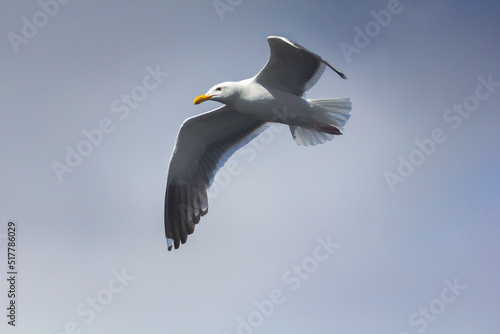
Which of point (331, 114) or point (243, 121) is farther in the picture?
point (243, 121)

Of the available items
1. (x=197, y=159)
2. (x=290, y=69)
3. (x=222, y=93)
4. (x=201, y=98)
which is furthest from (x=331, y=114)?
(x=197, y=159)

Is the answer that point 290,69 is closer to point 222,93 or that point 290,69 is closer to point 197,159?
point 222,93

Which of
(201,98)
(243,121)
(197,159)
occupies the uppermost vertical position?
(201,98)

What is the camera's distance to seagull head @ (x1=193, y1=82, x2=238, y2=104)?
871 cm

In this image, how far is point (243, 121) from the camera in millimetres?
9961

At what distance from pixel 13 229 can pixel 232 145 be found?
3.57 metres

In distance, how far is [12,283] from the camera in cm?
951

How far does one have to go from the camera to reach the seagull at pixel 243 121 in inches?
343

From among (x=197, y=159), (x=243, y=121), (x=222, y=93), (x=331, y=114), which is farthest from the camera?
(x=197, y=159)

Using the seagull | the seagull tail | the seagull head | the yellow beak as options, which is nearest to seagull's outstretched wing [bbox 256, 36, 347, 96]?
the seagull

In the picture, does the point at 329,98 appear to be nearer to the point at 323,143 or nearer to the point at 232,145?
the point at 323,143

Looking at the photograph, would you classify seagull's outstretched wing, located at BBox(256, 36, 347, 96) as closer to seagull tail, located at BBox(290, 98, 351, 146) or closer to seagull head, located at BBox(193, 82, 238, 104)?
seagull tail, located at BBox(290, 98, 351, 146)

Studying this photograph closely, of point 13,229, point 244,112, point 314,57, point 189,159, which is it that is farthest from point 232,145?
point 13,229

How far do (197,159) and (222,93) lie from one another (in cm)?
186
